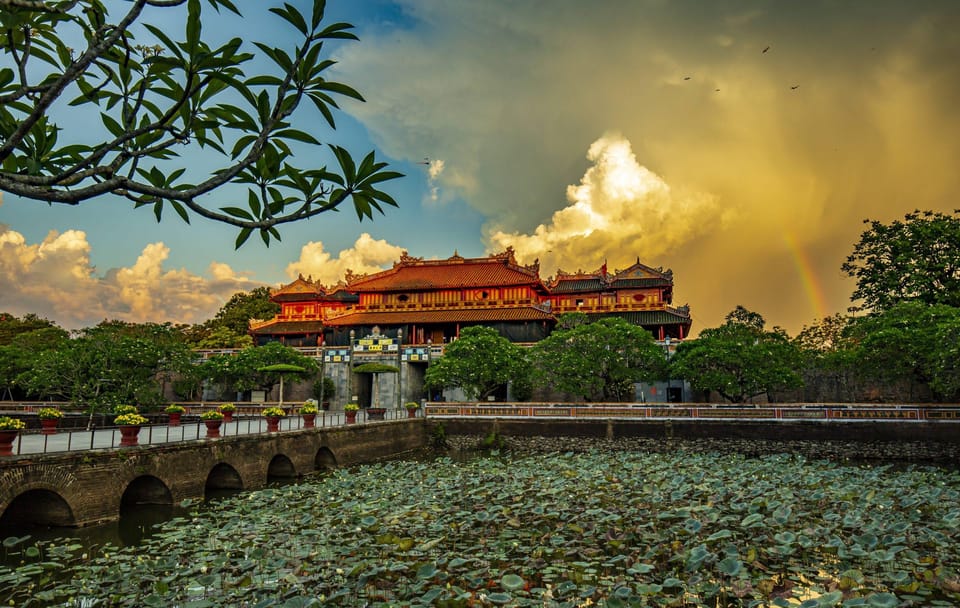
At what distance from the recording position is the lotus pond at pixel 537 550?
786 centimetres

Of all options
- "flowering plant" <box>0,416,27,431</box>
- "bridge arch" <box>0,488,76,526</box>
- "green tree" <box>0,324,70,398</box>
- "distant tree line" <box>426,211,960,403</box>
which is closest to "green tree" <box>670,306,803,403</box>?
"distant tree line" <box>426,211,960,403</box>

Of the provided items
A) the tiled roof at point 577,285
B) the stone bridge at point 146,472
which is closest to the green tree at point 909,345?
the tiled roof at point 577,285

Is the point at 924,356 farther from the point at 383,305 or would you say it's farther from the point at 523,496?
the point at 383,305

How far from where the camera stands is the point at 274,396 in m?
42.2

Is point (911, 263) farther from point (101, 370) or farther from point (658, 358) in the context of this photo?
point (101, 370)

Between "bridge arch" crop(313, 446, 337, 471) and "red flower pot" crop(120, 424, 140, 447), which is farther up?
"red flower pot" crop(120, 424, 140, 447)

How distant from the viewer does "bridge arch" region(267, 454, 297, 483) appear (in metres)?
20.4

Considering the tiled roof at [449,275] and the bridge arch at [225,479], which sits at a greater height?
the tiled roof at [449,275]

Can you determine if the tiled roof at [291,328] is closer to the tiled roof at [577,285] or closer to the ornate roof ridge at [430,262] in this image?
the ornate roof ridge at [430,262]

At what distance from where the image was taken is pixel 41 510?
12.8m

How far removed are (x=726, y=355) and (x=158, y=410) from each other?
29688 mm

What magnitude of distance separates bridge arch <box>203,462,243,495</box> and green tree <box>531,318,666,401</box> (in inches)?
717

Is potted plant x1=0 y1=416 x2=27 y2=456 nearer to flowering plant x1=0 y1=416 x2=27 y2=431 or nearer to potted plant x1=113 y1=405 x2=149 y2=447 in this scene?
flowering plant x1=0 y1=416 x2=27 y2=431

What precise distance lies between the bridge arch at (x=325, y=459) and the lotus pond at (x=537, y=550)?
6.93 metres
